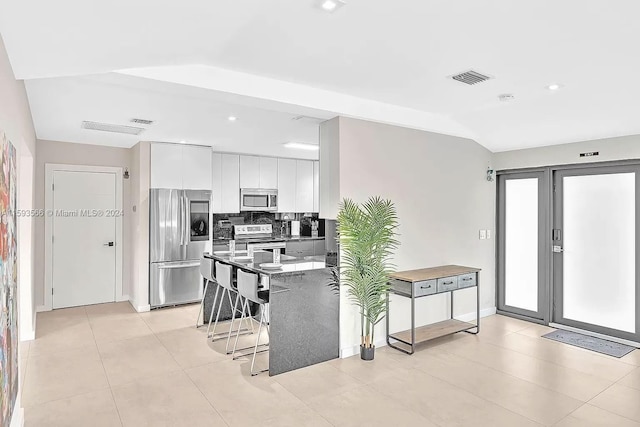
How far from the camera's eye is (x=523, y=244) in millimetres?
5566

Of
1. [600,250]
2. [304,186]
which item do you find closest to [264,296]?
[600,250]

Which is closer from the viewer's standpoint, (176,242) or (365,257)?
(365,257)

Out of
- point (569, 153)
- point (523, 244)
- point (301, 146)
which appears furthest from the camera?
point (301, 146)

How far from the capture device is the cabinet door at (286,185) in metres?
7.69

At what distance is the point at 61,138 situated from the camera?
5.74 metres

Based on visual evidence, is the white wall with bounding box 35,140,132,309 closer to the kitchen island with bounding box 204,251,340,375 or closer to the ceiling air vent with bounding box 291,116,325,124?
the kitchen island with bounding box 204,251,340,375

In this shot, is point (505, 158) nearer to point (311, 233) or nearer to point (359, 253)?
point (359, 253)

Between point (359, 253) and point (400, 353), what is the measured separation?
1.21 m

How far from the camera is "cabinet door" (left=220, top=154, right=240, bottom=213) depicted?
23.1 ft

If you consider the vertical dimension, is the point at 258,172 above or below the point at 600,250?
above

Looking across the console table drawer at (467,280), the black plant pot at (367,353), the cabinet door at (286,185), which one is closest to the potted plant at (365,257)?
the black plant pot at (367,353)

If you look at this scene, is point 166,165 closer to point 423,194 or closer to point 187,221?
point 187,221

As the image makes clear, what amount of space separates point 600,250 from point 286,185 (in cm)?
504

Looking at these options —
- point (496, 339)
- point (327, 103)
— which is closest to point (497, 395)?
point (496, 339)
